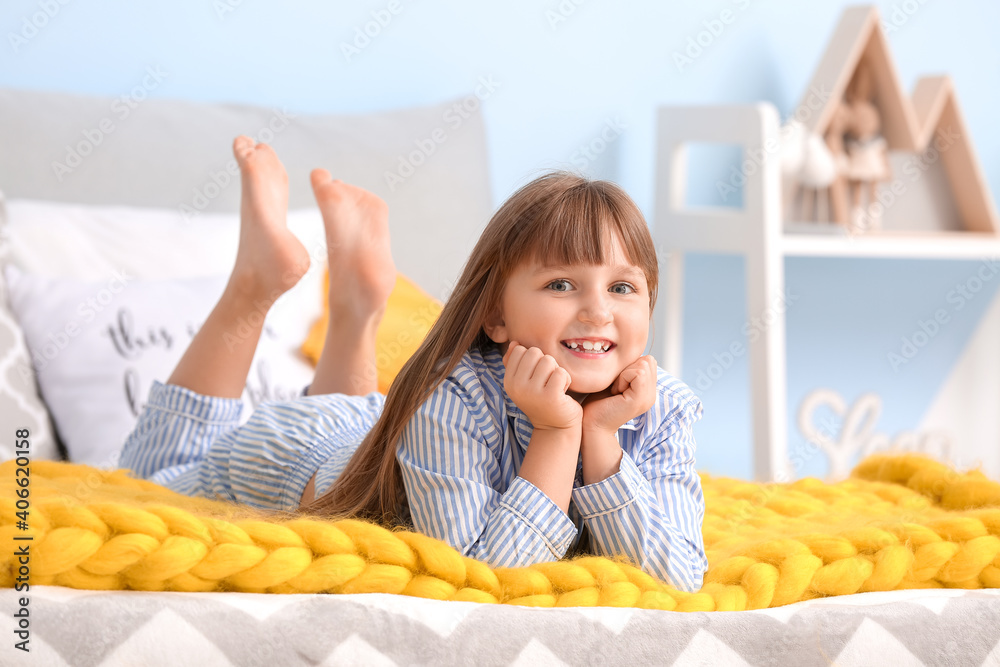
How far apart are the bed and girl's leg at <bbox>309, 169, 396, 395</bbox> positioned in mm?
200

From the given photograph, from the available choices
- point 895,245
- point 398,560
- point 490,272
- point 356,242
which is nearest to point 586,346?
point 490,272

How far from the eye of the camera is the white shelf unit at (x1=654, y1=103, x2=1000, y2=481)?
5.87ft

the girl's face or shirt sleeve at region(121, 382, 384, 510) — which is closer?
the girl's face

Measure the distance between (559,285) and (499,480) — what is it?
0.18m

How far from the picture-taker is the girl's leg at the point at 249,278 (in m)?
1.03

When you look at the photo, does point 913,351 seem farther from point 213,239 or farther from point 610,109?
point 213,239

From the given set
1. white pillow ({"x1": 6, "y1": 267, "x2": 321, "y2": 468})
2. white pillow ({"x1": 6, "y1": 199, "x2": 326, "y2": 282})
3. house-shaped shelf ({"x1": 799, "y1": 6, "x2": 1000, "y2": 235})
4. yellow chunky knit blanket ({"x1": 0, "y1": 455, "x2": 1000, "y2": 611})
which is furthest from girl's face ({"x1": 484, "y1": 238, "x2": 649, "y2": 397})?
house-shaped shelf ({"x1": 799, "y1": 6, "x2": 1000, "y2": 235})

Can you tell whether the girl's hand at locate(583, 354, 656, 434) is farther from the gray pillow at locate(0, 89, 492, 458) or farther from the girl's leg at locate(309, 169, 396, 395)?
the gray pillow at locate(0, 89, 492, 458)

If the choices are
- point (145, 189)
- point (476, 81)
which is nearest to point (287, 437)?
point (145, 189)

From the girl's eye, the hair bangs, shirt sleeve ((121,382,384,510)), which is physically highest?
the hair bangs

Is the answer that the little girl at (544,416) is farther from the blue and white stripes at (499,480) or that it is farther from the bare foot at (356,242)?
the bare foot at (356,242)

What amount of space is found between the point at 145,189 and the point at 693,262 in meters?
1.23

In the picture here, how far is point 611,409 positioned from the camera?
2.41 ft

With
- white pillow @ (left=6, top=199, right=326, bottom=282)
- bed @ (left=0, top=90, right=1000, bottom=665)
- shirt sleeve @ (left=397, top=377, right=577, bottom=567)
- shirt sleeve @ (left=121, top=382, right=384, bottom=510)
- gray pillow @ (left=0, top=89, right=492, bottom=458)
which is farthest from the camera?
gray pillow @ (left=0, top=89, right=492, bottom=458)
